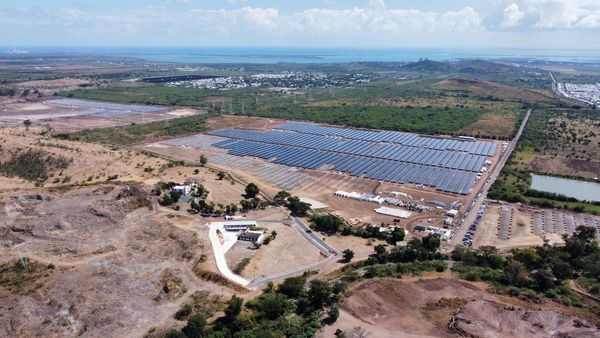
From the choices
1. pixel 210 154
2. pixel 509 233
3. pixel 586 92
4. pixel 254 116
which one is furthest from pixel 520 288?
pixel 586 92

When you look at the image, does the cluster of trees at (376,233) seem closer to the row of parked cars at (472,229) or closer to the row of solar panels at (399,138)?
the row of parked cars at (472,229)

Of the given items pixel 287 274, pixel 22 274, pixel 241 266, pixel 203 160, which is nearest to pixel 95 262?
pixel 22 274

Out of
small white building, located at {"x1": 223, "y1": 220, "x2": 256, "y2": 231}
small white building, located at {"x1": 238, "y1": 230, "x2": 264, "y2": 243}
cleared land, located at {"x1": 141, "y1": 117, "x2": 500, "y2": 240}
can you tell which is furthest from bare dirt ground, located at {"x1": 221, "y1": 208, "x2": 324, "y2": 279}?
cleared land, located at {"x1": 141, "y1": 117, "x2": 500, "y2": 240}

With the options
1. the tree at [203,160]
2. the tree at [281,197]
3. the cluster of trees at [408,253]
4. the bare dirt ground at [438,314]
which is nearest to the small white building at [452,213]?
the cluster of trees at [408,253]

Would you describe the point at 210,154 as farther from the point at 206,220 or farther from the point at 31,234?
the point at 31,234

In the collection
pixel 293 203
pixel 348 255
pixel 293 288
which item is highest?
pixel 293 203

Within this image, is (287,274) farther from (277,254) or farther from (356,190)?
(356,190)
